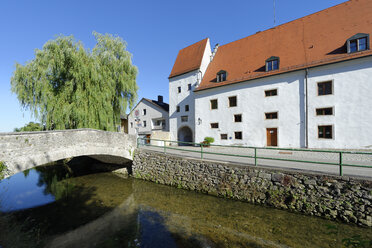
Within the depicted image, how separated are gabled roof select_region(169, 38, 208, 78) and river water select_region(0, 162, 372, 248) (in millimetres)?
17299

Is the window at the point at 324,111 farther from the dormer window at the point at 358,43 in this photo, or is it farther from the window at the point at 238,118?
the window at the point at 238,118

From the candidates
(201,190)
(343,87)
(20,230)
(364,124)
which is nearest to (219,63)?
(343,87)

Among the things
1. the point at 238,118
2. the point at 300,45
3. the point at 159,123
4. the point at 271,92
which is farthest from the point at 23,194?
the point at 300,45

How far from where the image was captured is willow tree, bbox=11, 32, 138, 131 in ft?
37.5

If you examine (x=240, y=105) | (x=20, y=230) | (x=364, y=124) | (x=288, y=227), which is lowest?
(x=20, y=230)

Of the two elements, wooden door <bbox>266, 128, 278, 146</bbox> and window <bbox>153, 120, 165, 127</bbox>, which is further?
window <bbox>153, 120, 165, 127</bbox>

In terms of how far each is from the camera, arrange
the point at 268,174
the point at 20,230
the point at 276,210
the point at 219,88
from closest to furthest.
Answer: the point at 20,230 < the point at 276,210 < the point at 268,174 < the point at 219,88

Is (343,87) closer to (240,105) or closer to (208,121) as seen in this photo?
(240,105)

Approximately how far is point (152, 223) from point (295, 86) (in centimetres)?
1498

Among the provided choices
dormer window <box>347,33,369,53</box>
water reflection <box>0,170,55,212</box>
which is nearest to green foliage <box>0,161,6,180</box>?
water reflection <box>0,170,55,212</box>

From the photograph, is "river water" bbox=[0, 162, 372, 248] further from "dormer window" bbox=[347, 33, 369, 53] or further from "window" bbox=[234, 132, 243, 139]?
"dormer window" bbox=[347, 33, 369, 53]

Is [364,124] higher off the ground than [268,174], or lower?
higher

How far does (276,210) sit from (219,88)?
45.1 feet

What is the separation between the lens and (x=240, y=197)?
694cm
